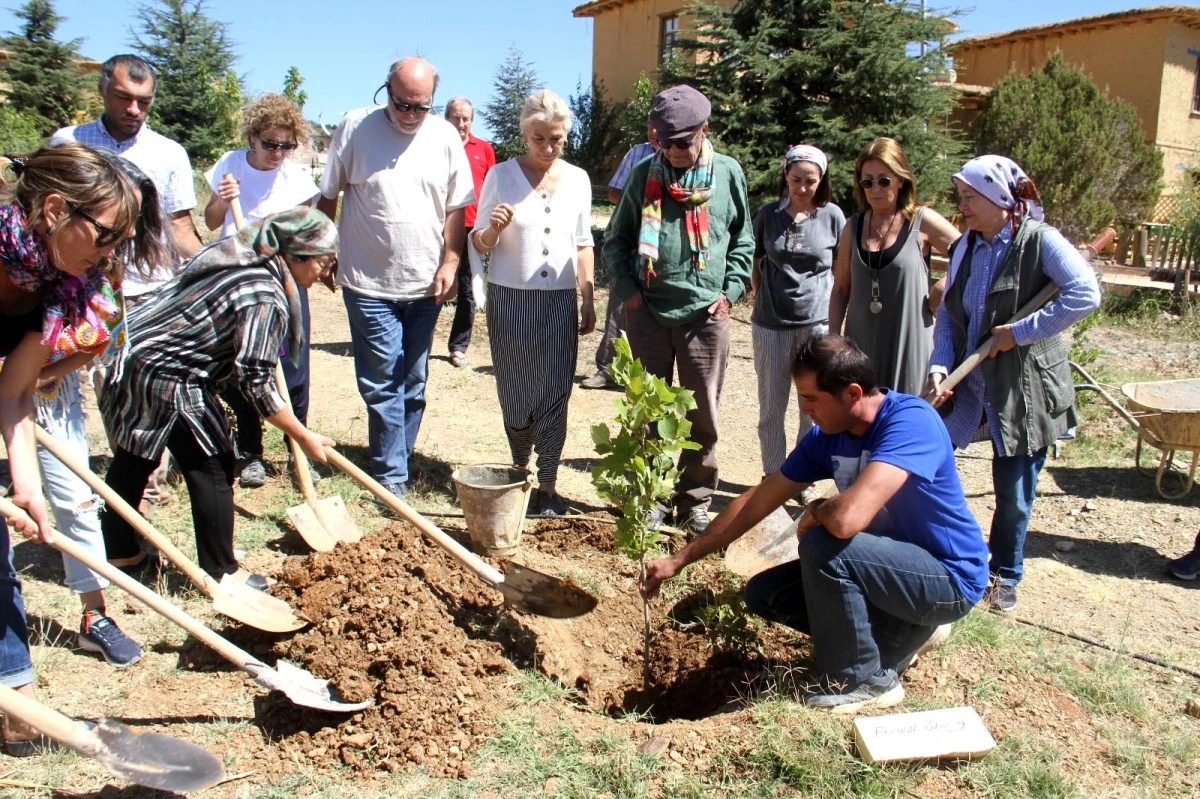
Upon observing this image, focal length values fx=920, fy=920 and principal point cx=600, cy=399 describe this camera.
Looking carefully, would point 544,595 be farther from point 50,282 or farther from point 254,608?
point 50,282

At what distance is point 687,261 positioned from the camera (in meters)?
4.24

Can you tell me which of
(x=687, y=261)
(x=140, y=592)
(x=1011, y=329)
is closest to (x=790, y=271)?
(x=687, y=261)

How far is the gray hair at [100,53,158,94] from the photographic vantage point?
4043 mm

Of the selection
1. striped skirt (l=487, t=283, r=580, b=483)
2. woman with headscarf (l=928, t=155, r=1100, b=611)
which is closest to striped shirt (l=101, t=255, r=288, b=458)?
striped skirt (l=487, t=283, r=580, b=483)

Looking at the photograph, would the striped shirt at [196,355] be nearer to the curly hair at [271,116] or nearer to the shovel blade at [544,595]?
the shovel blade at [544,595]

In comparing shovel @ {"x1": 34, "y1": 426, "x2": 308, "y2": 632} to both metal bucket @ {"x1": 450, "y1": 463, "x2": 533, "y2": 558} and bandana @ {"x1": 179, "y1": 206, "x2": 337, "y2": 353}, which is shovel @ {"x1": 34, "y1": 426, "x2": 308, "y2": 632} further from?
metal bucket @ {"x1": 450, "y1": 463, "x2": 533, "y2": 558}

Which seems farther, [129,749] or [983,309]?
[983,309]

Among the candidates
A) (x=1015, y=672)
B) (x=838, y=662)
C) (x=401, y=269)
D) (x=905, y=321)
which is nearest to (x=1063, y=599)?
(x=1015, y=672)

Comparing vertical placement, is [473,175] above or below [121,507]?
above

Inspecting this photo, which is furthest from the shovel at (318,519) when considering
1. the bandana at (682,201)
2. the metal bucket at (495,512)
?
the bandana at (682,201)

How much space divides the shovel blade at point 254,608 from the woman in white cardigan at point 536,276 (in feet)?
5.18

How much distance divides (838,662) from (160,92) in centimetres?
2409

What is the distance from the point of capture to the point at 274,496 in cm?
475

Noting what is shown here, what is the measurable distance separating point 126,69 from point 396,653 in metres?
2.88
